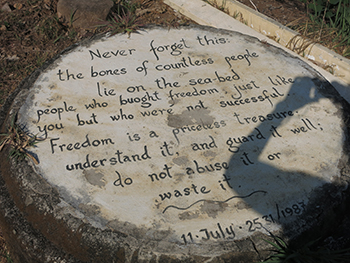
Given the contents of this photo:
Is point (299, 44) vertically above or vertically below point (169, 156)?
above

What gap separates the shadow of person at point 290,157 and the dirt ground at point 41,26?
68.1 inches

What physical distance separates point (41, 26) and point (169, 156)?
2.83 meters

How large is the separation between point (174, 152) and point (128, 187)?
347mm

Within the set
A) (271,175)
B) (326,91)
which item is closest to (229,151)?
(271,175)

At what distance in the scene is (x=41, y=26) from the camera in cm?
395

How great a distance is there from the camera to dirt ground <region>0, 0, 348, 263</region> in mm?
3648

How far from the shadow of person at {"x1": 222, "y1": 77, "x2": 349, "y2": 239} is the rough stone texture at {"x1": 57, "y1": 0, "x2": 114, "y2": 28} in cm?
237

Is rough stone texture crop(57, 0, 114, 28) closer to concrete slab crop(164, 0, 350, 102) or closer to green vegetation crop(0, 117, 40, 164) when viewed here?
concrete slab crop(164, 0, 350, 102)

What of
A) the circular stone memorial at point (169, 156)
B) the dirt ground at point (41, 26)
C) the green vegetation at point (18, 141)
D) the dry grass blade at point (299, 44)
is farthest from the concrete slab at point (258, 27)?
the green vegetation at point (18, 141)

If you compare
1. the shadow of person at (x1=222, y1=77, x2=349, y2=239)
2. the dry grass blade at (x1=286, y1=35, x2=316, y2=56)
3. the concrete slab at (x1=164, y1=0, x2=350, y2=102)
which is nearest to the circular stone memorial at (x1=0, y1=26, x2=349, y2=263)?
the shadow of person at (x1=222, y1=77, x2=349, y2=239)

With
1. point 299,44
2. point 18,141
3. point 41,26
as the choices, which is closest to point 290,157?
point 18,141

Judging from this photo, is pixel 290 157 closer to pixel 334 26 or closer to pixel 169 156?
pixel 169 156

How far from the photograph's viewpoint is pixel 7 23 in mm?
3982

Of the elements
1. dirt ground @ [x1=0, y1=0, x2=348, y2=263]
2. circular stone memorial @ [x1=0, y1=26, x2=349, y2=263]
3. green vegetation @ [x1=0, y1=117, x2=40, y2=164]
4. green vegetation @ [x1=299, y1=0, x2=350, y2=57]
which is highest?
green vegetation @ [x1=299, y1=0, x2=350, y2=57]
